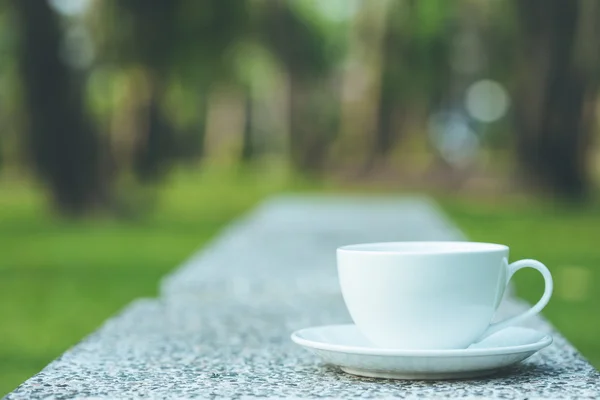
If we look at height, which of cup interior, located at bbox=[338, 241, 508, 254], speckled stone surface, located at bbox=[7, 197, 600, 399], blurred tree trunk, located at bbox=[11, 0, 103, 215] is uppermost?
blurred tree trunk, located at bbox=[11, 0, 103, 215]

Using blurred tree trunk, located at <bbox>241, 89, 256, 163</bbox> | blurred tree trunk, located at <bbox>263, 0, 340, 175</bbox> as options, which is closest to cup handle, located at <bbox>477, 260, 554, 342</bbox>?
blurred tree trunk, located at <bbox>263, 0, 340, 175</bbox>

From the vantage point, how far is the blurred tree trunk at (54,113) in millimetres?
13820

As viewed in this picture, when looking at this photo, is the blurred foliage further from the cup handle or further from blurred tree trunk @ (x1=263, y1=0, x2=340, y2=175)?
the cup handle

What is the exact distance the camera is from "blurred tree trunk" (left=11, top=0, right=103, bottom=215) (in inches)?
544

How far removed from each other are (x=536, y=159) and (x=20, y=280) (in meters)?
10.2

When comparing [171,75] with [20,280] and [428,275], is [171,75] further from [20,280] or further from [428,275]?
[428,275]

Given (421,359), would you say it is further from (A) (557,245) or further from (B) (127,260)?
(A) (557,245)

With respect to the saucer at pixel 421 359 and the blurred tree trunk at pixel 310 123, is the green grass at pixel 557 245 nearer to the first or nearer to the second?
the saucer at pixel 421 359

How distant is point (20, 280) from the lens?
8.30 meters

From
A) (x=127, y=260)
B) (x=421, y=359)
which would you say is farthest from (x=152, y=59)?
(x=421, y=359)

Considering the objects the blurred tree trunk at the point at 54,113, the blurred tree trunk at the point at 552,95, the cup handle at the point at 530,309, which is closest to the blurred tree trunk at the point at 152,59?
the blurred tree trunk at the point at 54,113

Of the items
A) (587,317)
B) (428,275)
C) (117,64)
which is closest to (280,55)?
(117,64)

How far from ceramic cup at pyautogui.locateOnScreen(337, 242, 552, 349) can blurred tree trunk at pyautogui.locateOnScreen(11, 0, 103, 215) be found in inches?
492

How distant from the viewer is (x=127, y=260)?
30.5 ft
